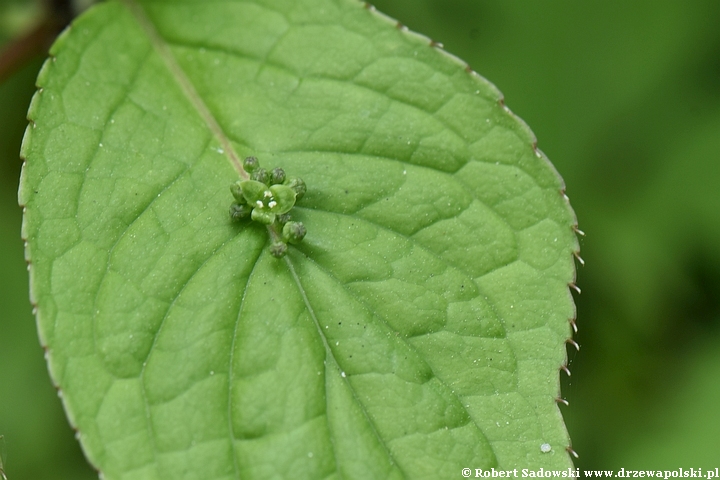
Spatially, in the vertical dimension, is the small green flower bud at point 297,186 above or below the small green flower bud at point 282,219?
above

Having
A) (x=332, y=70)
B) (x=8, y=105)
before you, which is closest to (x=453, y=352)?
(x=332, y=70)

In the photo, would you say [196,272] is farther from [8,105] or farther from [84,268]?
[8,105]

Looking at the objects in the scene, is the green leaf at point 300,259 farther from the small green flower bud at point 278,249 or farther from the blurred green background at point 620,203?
the blurred green background at point 620,203

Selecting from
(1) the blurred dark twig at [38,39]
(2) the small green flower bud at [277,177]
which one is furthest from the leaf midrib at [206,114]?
(1) the blurred dark twig at [38,39]

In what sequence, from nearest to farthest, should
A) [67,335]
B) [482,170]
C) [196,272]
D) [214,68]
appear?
[67,335] < [196,272] < [482,170] < [214,68]

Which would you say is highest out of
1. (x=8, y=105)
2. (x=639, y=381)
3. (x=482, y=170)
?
(x=482, y=170)

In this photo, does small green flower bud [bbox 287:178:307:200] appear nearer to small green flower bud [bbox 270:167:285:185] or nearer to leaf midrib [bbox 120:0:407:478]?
small green flower bud [bbox 270:167:285:185]

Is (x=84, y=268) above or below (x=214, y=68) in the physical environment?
below
